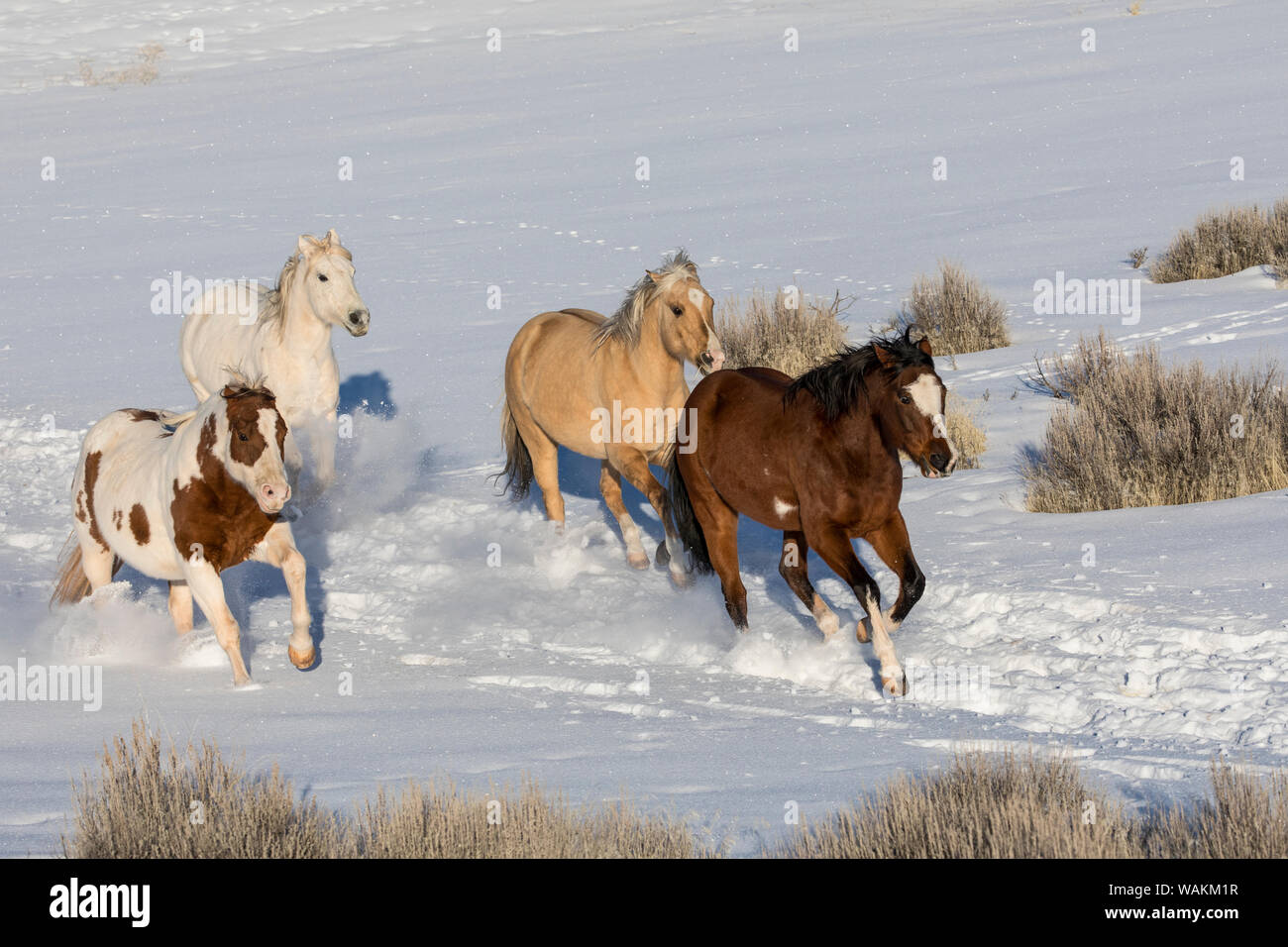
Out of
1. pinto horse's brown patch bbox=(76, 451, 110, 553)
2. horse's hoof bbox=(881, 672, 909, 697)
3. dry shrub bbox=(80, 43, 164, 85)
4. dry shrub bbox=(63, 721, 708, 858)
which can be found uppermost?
dry shrub bbox=(80, 43, 164, 85)

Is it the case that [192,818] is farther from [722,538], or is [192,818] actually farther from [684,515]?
[684,515]

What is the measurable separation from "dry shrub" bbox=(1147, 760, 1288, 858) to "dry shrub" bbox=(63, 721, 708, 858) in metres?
1.44

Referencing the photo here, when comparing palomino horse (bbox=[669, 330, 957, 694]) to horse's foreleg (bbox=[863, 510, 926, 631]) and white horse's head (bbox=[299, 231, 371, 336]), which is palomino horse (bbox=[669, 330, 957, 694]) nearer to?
horse's foreleg (bbox=[863, 510, 926, 631])

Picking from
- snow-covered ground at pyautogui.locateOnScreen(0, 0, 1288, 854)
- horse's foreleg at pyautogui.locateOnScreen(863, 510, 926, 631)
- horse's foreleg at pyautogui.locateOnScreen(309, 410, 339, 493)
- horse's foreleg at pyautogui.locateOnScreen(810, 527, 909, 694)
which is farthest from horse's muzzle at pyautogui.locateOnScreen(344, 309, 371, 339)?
horse's foreleg at pyautogui.locateOnScreen(863, 510, 926, 631)

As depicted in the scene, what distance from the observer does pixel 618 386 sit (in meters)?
8.83

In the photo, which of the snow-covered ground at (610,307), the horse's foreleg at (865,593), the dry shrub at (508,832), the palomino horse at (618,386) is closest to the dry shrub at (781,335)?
the snow-covered ground at (610,307)

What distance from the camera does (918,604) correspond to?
24.2 ft

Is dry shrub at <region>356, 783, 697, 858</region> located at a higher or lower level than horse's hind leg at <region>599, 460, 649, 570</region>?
lower

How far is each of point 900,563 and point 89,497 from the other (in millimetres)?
4263

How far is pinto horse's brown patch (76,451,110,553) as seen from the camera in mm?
7585

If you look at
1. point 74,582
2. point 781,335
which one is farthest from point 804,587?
point 781,335
